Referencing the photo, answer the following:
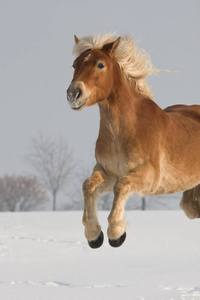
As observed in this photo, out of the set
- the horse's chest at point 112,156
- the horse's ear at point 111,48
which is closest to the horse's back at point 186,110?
the horse's chest at point 112,156

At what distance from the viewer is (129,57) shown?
16.4 ft

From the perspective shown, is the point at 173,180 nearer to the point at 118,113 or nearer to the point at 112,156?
the point at 112,156

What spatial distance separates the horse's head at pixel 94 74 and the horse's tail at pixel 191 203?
6.22 feet

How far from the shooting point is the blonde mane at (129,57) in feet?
16.0

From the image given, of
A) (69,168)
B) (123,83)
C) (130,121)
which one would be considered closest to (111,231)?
(130,121)

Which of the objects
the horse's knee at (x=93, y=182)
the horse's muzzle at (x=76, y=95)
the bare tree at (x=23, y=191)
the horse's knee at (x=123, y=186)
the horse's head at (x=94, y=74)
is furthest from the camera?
the bare tree at (x=23, y=191)

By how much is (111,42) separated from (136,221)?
22853 mm

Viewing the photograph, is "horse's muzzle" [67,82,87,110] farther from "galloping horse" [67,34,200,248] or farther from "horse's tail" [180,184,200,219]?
"horse's tail" [180,184,200,219]

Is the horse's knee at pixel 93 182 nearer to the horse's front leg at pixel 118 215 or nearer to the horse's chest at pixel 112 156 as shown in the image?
the horse's chest at pixel 112 156

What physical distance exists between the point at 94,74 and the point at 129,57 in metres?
0.49

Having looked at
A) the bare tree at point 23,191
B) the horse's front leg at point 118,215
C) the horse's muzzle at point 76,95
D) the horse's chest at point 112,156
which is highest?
the horse's muzzle at point 76,95

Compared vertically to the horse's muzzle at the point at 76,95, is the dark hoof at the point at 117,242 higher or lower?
lower

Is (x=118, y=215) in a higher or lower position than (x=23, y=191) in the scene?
higher

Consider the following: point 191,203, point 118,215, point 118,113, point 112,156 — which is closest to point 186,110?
point 191,203
